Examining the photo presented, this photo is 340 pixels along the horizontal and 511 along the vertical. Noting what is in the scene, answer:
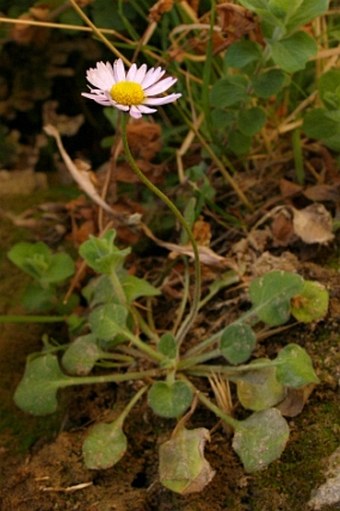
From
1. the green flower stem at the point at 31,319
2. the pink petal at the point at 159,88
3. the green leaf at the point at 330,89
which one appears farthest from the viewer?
the green flower stem at the point at 31,319

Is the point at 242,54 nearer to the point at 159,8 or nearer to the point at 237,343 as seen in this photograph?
the point at 159,8

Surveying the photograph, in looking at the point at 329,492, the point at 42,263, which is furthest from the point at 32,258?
the point at 329,492

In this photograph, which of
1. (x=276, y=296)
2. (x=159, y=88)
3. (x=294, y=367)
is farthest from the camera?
(x=276, y=296)

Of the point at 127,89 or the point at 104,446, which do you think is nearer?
the point at 127,89

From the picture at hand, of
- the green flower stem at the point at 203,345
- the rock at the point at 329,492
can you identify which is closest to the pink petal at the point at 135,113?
the green flower stem at the point at 203,345

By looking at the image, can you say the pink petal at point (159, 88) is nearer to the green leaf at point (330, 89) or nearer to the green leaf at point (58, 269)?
the green leaf at point (330, 89)

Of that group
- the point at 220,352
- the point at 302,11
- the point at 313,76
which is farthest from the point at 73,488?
the point at 313,76
